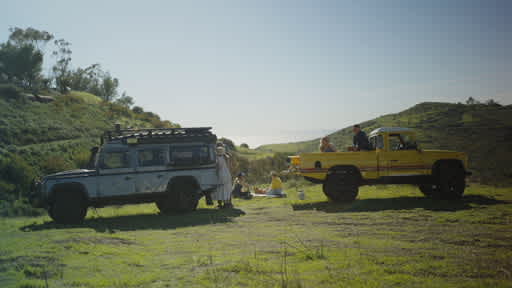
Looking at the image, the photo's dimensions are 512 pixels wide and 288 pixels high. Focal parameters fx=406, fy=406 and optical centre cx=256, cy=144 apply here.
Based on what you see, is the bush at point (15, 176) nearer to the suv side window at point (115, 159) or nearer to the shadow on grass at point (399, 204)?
the suv side window at point (115, 159)

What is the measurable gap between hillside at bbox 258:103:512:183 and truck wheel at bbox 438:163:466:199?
7501mm

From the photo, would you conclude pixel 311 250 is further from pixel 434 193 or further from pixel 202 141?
pixel 434 193

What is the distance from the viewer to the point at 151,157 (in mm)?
12531

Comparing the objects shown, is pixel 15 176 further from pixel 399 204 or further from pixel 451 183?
pixel 451 183

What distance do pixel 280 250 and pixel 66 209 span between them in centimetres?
742

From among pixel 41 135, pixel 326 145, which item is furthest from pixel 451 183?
pixel 41 135

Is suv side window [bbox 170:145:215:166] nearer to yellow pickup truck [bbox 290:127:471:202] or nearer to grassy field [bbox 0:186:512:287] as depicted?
grassy field [bbox 0:186:512:287]

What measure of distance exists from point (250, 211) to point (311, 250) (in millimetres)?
6574

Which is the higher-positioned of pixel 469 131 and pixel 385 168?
pixel 469 131

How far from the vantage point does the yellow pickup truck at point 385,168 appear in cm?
1316

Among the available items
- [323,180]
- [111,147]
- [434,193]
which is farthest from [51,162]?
[434,193]

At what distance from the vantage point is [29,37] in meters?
55.4

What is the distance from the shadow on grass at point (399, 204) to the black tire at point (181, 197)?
3281mm

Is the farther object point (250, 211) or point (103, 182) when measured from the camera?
point (250, 211)
